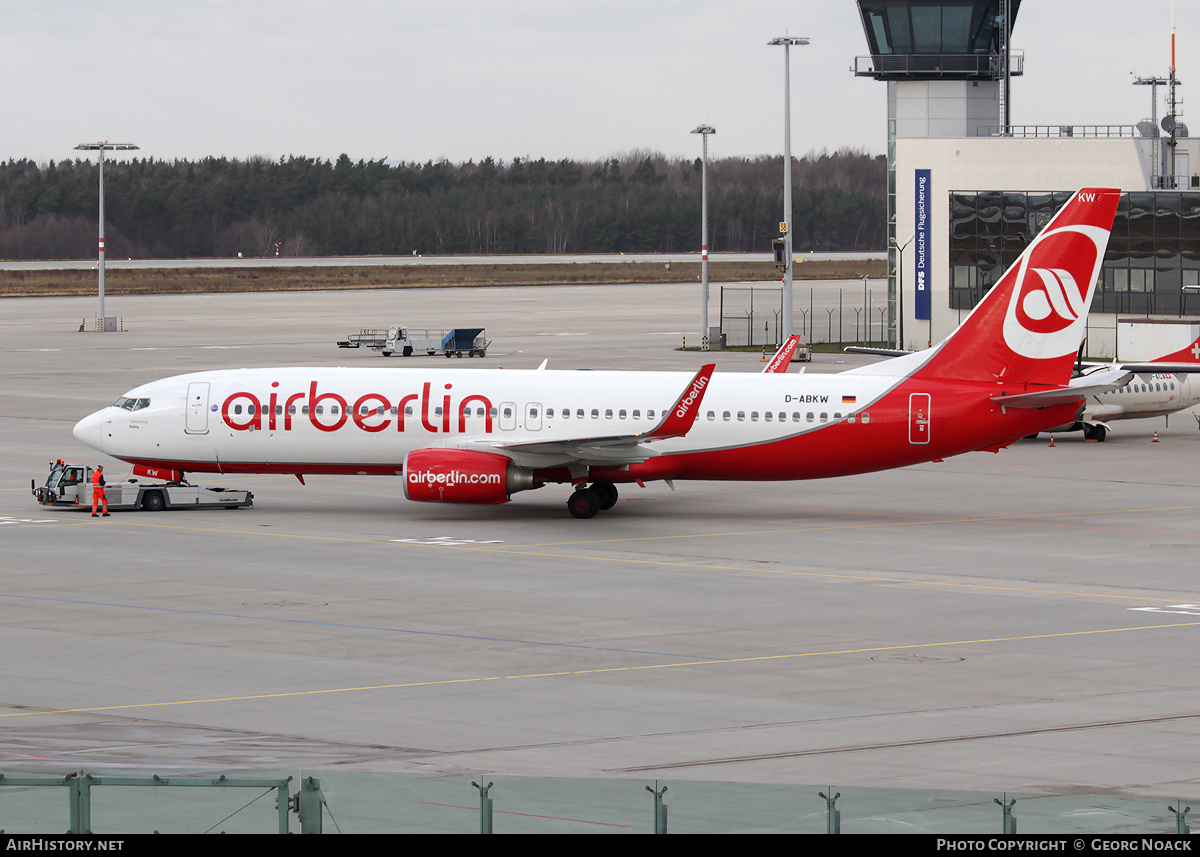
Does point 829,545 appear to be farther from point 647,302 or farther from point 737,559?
point 647,302

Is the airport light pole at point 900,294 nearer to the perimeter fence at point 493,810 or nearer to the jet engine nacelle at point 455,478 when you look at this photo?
the jet engine nacelle at point 455,478

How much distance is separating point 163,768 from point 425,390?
26994 mm

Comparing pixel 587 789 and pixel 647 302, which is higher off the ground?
pixel 647 302

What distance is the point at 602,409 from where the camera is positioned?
44.3 m

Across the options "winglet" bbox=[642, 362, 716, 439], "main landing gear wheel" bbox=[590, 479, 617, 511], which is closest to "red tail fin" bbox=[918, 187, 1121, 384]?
"winglet" bbox=[642, 362, 716, 439]

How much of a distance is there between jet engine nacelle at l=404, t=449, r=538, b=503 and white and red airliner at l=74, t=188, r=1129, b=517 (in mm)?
919

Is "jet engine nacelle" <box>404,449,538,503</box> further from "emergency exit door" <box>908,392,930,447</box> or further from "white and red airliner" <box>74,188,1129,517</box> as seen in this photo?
"emergency exit door" <box>908,392,930,447</box>

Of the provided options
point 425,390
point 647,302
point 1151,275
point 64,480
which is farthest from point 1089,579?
point 647,302

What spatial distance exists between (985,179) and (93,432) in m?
72.3

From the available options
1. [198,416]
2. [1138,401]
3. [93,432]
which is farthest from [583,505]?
[1138,401]

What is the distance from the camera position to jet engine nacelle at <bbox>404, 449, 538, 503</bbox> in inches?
1655

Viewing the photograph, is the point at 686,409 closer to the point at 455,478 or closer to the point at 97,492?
the point at 455,478

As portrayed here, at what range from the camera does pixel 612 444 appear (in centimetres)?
4234

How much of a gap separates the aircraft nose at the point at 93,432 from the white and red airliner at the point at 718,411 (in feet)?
5.89
